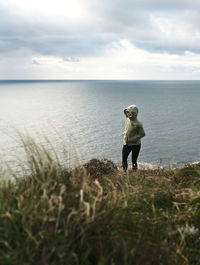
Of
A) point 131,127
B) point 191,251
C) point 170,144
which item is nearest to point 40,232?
point 191,251

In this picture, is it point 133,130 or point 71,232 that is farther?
point 133,130

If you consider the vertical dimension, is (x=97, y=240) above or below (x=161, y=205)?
above

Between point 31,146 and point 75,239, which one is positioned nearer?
point 75,239

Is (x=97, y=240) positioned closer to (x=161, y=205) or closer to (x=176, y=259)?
(x=176, y=259)

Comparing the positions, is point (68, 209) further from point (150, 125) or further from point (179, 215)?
point (150, 125)

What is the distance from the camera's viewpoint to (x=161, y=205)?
4.65 metres

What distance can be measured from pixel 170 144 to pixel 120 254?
41.5 meters

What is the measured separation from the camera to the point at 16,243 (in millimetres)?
2395

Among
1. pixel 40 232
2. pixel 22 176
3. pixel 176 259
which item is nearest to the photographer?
pixel 40 232

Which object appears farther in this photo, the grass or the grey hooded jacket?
the grey hooded jacket

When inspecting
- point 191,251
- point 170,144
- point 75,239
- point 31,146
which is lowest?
point 170,144

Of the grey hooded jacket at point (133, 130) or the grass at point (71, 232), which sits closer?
the grass at point (71, 232)

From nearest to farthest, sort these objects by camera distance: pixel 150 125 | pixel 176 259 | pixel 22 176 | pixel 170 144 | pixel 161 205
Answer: pixel 176 259
pixel 22 176
pixel 161 205
pixel 170 144
pixel 150 125

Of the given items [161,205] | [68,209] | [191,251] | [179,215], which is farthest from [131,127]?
[68,209]
